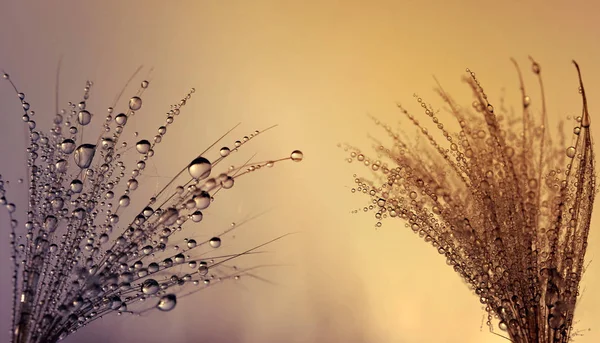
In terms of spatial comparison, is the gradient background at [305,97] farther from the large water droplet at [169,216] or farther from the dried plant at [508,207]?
the large water droplet at [169,216]

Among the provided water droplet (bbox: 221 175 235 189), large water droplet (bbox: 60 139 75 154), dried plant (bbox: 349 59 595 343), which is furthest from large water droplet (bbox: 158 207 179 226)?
dried plant (bbox: 349 59 595 343)

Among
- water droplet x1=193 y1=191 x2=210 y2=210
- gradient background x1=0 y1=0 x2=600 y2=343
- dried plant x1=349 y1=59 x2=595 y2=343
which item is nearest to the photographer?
water droplet x1=193 y1=191 x2=210 y2=210

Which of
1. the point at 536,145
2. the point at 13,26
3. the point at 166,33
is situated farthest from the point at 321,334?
the point at 13,26

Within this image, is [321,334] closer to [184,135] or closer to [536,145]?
[184,135]

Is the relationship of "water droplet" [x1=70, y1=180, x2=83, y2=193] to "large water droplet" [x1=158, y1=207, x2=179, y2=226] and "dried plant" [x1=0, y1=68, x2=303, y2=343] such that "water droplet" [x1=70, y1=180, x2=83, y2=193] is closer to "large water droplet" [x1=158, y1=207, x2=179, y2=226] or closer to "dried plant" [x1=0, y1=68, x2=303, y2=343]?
"dried plant" [x1=0, y1=68, x2=303, y2=343]

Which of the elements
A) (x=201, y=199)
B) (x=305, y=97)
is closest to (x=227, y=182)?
A: (x=201, y=199)

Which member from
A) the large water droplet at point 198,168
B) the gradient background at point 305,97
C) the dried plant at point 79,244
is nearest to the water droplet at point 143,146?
the dried plant at point 79,244
